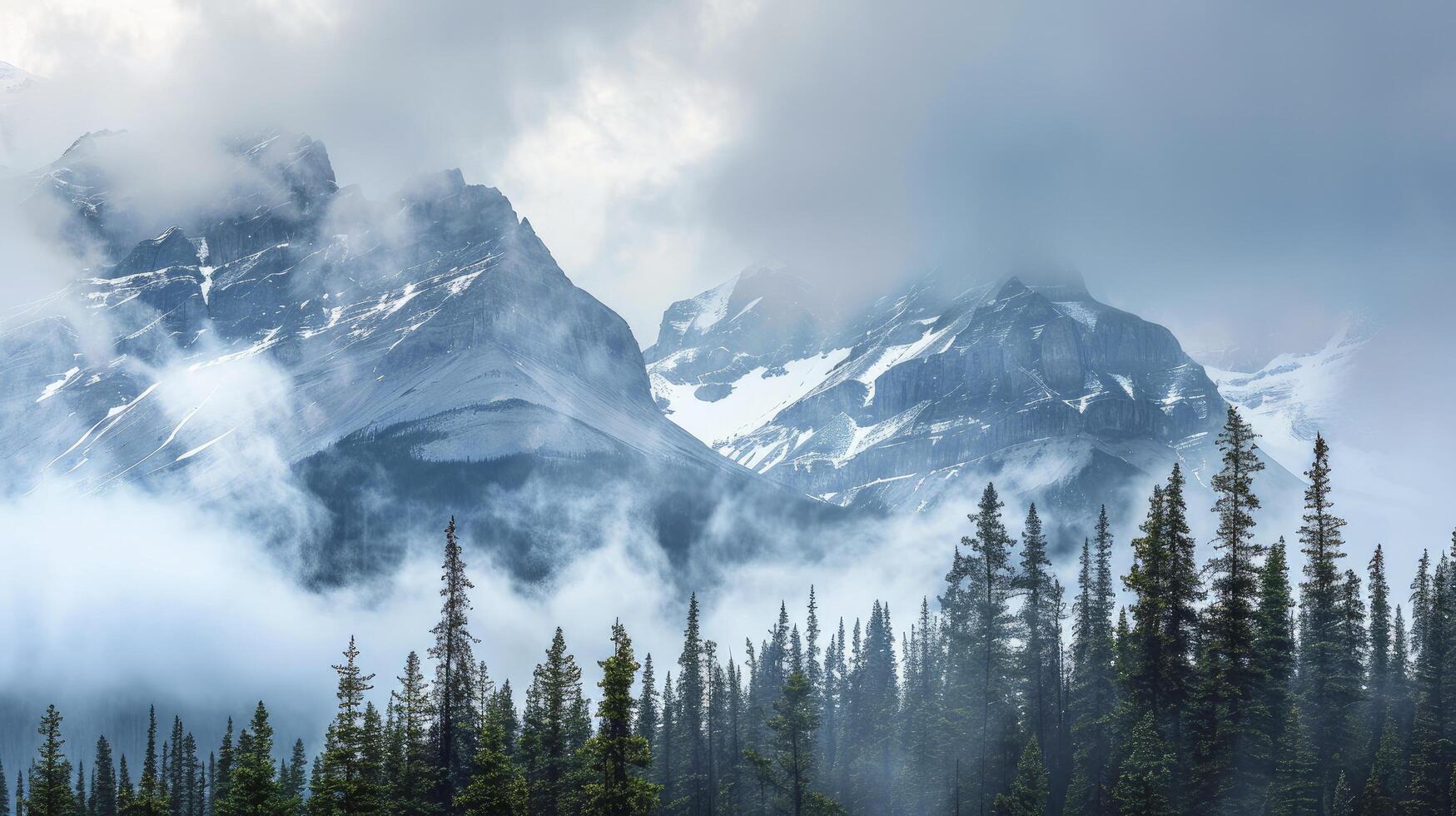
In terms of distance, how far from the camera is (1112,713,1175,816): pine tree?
70875 mm

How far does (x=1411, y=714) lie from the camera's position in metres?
92.4

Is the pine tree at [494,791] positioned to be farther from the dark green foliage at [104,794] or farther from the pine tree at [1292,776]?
the dark green foliage at [104,794]

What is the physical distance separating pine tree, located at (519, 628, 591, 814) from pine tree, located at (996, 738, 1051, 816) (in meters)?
28.8

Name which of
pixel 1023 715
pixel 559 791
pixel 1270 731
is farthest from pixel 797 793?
pixel 1270 731

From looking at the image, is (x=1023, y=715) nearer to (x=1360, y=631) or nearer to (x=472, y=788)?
(x=1360, y=631)

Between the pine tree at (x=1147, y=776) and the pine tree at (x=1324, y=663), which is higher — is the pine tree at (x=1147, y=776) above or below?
below

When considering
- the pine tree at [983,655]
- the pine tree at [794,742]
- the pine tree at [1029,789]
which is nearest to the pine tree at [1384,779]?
the pine tree at [1029,789]

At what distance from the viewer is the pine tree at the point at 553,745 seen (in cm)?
8481

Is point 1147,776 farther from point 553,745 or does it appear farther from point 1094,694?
point 553,745

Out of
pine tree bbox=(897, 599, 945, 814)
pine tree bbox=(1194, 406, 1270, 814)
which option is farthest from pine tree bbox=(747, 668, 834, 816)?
pine tree bbox=(1194, 406, 1270, 814)

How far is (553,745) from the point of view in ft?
290

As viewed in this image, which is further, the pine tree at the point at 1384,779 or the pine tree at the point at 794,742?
the pine tree at the point at 794,742

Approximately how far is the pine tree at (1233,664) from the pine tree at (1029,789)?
16000 mm

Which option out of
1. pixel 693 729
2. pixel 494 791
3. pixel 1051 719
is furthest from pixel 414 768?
pixel 1051 719
